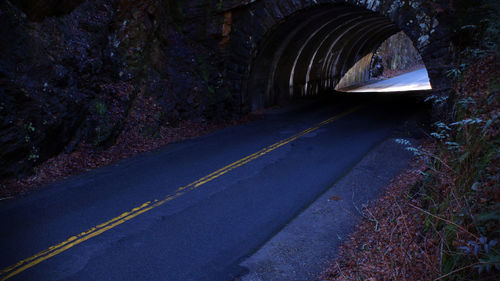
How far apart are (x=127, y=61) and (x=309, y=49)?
1180 cm

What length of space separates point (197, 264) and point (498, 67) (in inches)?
263

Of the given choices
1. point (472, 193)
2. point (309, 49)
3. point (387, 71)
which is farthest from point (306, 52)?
point (387, 71)

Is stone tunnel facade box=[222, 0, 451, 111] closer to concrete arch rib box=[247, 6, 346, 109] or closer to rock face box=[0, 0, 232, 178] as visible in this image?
concrete arch rib box=[247, 6, 346, 109]

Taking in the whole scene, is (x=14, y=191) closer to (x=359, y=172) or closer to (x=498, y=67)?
(x=359, y=172)

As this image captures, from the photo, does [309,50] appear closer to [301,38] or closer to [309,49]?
[309,49]

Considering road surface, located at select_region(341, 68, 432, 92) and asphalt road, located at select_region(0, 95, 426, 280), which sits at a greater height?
road surface, located at select_region(341, 68, 432, 92)

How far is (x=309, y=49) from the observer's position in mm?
20406

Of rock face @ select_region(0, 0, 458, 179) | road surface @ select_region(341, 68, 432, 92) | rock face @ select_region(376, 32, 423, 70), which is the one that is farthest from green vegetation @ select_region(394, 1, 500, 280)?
rock face @ select_region(376, 32, 423, 70)

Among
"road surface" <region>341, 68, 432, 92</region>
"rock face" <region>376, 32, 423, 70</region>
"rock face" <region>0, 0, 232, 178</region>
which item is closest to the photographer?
"rock face" <region>0, 0, 232, 178</region>

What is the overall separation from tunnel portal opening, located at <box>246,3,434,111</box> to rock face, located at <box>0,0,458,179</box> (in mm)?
714

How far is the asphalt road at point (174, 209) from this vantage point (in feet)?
16.4

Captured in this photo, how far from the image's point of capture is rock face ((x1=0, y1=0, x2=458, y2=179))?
900cm

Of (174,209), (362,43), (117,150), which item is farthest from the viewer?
(362,43)

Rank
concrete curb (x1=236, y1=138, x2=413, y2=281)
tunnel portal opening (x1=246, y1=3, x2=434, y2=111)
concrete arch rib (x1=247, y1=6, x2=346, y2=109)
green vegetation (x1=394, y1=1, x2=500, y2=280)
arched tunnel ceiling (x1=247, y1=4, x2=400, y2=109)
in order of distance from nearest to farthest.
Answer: green vegetation (x1=394, y1=1, x2=500, y2=280) → concrete curb (x1=236, y1=138, x2=413, y2=281) → concrete arch rib (x1=247, y1=6, x2=346, y2=109) → tunnel portal opening (x1=246, y1=3, x2=434, y2=111) → arched tunnel ceiling (x1=247, y1=4, x2=400, y2=109)
